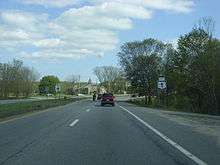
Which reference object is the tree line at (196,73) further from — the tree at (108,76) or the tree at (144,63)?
the tree at (108,76)

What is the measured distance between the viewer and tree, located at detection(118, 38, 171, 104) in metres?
86.8

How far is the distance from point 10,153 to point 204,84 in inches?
1932

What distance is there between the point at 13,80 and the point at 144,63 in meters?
48.9

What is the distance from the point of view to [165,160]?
10828mm

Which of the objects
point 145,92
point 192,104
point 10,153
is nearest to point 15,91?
point 145,92

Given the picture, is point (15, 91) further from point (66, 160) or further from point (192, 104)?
point (66, 160)

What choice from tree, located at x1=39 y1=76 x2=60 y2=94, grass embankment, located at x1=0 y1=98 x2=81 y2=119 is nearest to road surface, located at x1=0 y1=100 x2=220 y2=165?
grass embankment, located at x1=0 y1=98 x2=81 y2=119

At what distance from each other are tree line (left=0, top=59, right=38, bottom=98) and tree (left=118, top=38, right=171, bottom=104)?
41.6m

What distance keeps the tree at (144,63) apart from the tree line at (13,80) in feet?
137

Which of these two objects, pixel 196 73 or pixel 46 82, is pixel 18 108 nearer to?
pixel 196 73

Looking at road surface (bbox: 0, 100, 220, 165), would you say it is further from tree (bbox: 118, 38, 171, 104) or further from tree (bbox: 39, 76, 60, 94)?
tree (bbox: 39, 76, 60, 94)

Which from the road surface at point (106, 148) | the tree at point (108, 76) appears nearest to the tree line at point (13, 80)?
the tree at point (108, 76)

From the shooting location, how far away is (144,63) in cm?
8650

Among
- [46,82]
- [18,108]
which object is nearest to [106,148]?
[18,108]
